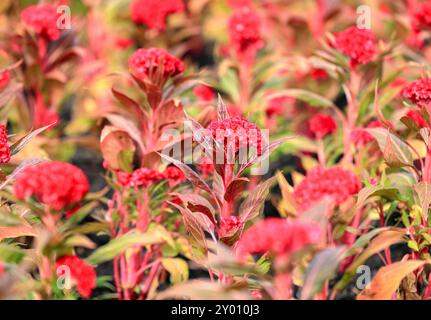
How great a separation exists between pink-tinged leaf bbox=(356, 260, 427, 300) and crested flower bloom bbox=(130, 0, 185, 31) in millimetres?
2217

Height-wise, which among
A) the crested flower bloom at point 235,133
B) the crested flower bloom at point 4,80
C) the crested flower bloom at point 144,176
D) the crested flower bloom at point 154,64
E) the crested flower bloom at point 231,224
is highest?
the crested flower bloom at point 4,80

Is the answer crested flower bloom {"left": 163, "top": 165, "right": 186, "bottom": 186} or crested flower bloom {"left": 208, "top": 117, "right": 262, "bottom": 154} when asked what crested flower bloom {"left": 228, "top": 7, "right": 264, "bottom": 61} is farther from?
crested flower bloom {"left": 208, "top": 117, "right": 262, "bottom": 154}

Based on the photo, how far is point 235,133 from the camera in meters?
2.39

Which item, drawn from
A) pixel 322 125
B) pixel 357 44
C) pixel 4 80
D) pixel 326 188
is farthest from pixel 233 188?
pixel 4 80

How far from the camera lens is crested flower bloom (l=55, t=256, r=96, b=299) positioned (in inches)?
98.2

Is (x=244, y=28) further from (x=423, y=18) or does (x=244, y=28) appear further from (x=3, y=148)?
(x=3, y=148)

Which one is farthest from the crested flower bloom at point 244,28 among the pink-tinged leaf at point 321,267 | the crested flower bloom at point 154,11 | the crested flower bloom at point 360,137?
the pink-tinged leaf at point 321,267

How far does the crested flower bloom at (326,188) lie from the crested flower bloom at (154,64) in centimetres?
81

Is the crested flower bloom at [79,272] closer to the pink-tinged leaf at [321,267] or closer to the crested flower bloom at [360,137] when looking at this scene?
the pink-tinged leaf at [321,267]

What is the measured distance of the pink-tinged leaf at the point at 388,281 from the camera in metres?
2.41

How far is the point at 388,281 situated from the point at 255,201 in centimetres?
52

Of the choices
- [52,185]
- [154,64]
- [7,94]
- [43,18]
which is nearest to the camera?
[52,185]
